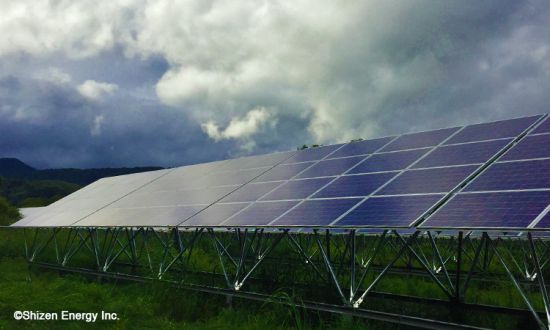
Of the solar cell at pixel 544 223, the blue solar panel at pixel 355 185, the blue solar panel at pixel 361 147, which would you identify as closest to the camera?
the solar cell at pixel 544 223

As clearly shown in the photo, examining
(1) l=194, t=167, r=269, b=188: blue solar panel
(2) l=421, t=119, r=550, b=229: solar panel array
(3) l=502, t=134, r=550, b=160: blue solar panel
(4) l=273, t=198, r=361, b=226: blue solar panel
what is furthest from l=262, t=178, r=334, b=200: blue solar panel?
(3) l=502, t=134, r=550, b=160: blue solar panel

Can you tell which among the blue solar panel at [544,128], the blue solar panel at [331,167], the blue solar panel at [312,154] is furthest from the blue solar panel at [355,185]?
the blue solar panel at [312,154]

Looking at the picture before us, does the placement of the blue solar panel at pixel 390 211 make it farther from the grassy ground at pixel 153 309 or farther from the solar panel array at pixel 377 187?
the grassy ground at pixel 153 309

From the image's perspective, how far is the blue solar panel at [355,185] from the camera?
520 inches

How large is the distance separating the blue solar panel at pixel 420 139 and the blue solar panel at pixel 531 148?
283cm

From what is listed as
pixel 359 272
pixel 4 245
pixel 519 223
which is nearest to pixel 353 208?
pixel 519 223

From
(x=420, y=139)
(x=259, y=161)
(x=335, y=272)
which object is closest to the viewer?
(x=420, y=139)

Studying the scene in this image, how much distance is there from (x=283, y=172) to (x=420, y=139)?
5.00 metres

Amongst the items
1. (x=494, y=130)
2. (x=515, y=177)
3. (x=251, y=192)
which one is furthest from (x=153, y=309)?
(x=494, y=130)

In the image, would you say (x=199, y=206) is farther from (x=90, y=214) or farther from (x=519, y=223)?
(x=519, y=223)

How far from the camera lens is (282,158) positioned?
69.8 ft

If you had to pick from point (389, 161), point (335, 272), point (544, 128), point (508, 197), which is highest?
point (544, 128)

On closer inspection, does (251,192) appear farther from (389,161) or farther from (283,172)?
(389,161)

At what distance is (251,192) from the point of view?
1708 cm
